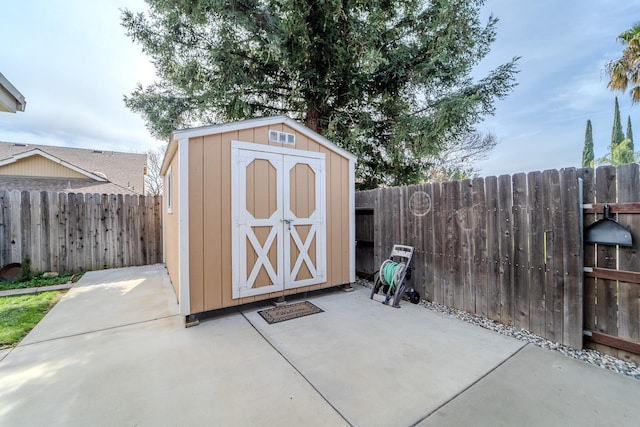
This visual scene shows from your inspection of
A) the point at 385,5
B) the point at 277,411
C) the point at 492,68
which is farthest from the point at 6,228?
the point at 492,68

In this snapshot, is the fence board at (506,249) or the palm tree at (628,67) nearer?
the fence board at (506,249)

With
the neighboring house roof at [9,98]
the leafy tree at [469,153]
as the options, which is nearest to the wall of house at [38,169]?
the neighboring house roof at [9,98]

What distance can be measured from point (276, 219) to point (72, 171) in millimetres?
11556

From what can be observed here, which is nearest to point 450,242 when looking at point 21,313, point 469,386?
point 469,386

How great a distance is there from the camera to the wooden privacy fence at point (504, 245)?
8.02ft

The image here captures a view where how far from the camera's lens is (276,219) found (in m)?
3.68

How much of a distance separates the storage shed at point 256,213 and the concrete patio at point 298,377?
0.56 metres

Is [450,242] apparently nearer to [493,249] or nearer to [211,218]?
[493,249]

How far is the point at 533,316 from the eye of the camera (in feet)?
8.85

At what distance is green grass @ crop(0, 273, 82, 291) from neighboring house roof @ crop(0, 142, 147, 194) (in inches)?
207

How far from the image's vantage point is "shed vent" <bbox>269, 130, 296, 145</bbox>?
12.0ft

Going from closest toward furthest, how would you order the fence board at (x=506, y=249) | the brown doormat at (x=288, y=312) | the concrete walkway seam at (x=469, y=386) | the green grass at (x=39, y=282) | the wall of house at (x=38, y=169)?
1. the concrete walkway seam at (x=469, y=386)
2. the fence board at (x=506, y=249)
3. the brown doormat at (x=288, y=312)
4. the green grass at (x=39, y=282)
5. the wall of house at (x=38, y=169)

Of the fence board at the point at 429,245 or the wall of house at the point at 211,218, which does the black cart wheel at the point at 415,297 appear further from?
the wall of house at the point at 211,218

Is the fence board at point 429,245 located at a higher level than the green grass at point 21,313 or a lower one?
higher
